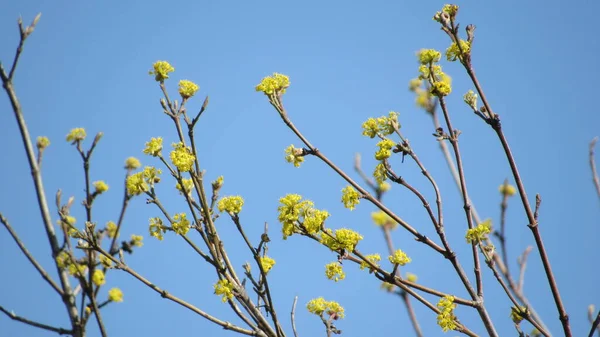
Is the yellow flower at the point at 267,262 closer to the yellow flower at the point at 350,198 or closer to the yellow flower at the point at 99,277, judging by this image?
the yellow flower at the point at 350,198

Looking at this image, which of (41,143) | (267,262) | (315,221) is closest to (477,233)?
(315,221)

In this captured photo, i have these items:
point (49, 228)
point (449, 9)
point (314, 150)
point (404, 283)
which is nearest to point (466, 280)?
point (404, 283)

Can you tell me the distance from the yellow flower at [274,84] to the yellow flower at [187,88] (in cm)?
60

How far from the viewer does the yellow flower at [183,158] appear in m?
3.36

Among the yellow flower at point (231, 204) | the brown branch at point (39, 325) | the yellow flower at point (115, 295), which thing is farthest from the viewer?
the yellow flower at point (115, 295)

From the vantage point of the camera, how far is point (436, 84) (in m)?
3.39

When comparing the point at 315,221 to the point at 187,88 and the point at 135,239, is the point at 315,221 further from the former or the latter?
the point at 135,239

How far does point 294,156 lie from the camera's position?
3.56 m

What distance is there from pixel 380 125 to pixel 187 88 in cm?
140

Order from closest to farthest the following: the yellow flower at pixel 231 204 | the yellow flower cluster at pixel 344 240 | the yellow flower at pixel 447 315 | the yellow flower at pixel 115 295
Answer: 1. the yellow flower at pixel 447 315
2. the yellow flower cluster at pixel 344 240
3. the yellow flower at pixel 231 204
4. the yellow flower at pixel 115 295

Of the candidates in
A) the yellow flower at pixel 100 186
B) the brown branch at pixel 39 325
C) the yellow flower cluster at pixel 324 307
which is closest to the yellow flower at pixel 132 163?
the yellow flower at pixel 100 186

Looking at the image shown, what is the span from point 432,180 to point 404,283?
65 centimetres

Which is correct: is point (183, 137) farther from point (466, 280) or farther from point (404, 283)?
point (466, 280)

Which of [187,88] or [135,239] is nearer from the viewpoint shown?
[187,88]
